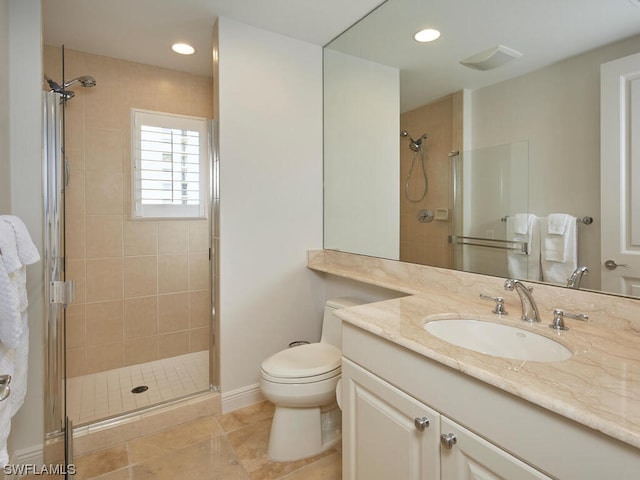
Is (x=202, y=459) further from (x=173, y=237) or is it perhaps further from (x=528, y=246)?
(x=528, y=246)

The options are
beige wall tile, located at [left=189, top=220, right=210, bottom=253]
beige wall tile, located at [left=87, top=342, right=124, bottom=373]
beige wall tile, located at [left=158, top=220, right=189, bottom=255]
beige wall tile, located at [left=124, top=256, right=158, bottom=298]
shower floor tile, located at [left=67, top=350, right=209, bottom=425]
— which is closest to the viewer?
shower floor tile, located at [left=67, top=350, right=209, bottom=425]

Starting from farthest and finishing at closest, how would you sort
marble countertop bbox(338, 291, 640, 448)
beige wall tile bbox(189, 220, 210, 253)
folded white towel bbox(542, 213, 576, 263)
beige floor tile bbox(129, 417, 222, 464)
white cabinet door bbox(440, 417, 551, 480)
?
1. beige wall tile bbox(189, 220, 210, 253)
2. beige floor tile bbox(129, 417, 222, 464)
3. folded white towel bbox(542, 213, 576, 263)
4. white cabinet door bbox(440, 417, 551, 480)
5. marble countertop bbox(338, 291, 640, 448)

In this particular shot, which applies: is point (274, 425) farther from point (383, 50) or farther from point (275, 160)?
point (383, 50)

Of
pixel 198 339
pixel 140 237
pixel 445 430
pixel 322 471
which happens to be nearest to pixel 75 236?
pixel 140 237

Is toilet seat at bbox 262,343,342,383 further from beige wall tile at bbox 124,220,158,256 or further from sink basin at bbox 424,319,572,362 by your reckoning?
beige wall tile at bbox 124,220,158,256

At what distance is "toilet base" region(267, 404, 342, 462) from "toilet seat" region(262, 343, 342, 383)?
0.20 metres

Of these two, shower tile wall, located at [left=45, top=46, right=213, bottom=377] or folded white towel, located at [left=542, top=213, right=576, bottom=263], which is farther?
shower tile wall, located at [left=45, top=46, right=213, bottom=377]

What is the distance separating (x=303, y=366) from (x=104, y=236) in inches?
73.5

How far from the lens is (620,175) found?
3.67 feet

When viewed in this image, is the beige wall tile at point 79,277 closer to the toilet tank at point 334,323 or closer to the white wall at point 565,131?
the toilet tank at point 334,323

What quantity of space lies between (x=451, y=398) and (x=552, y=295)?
0.70m

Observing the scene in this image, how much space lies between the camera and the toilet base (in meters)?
1.70

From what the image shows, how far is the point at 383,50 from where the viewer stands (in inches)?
82.2

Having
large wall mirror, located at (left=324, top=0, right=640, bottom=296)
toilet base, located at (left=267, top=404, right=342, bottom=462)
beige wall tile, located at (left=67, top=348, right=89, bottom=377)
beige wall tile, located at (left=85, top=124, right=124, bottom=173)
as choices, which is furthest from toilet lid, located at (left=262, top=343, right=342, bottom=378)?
beige wall tile, located at (left=85, top=124, right=124, bottom=173)
